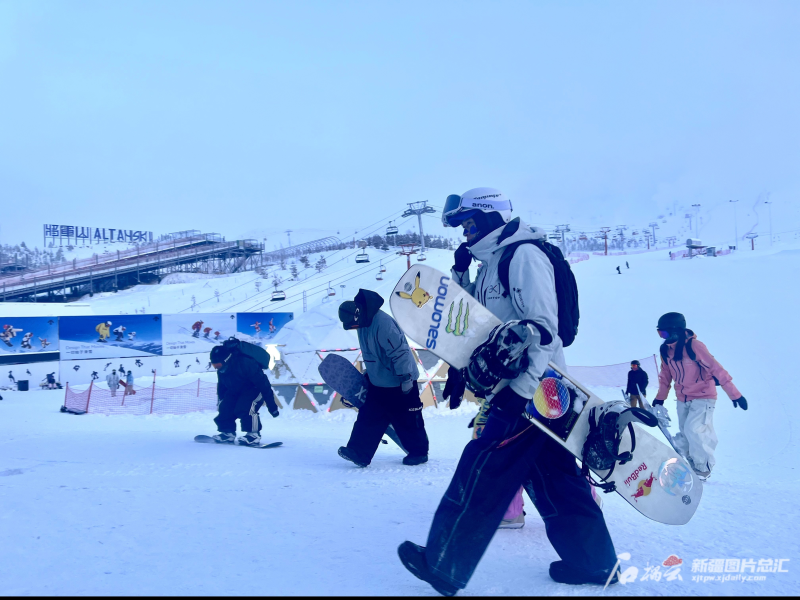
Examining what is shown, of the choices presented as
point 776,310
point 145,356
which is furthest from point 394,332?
point 776,310

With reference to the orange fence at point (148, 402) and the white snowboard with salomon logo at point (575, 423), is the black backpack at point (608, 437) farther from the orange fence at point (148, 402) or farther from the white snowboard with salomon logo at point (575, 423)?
the orange fence at point (148, 402)

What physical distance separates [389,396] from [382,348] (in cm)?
46

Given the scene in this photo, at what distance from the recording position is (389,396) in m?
5.14

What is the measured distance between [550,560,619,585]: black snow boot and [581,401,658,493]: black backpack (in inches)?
14.2

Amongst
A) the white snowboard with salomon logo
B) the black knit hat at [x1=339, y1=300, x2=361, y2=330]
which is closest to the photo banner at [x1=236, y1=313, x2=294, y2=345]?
the black knit hat at [x1=339, y1=300, x2=361, y2=330]

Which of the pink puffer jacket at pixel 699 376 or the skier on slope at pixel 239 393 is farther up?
the pink puffer jacket at pixel 699 376

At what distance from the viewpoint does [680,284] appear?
27.2 metres

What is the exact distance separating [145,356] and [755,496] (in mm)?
20640

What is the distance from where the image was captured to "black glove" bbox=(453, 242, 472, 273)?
9.82 feet

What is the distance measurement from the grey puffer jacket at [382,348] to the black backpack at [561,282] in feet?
8.55

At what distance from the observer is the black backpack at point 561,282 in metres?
2.54

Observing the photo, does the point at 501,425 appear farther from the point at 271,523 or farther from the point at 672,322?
the point at 672,322

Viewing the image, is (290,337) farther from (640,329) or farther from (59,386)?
(640,329)

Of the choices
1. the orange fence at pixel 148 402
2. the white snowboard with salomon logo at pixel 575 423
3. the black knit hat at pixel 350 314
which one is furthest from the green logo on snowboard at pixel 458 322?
the orange fence at pixel 148 402
